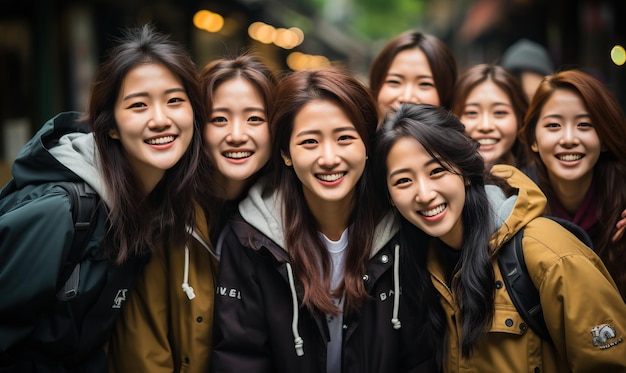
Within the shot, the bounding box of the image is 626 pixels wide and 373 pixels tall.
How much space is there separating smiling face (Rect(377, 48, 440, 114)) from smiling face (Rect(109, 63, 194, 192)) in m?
1.79

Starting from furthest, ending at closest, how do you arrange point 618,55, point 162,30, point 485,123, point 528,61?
point 162,30, point 618,55, point 528,61, point 485,123

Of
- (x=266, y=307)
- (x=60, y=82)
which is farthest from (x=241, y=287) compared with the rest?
(x=60, y=82)

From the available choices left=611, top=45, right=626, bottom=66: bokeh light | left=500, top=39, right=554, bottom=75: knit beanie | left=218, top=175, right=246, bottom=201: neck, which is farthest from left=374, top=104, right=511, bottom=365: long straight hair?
left=611, top=45, right=626, bottom=66: bokeh light

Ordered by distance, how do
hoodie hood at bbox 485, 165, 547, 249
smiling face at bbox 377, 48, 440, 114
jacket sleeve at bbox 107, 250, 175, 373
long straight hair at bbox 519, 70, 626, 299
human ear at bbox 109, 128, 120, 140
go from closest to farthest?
hoodie hood at bbox 485, 165, 547, 249 < human ear at bbox 109, 128, 120, 140 < jacket sleeve at bbox 107, 250, 175, 373 < long straight hair at bbox 519, 70, 626, 299 < smiling face at bbox 377, 48, 440, 114

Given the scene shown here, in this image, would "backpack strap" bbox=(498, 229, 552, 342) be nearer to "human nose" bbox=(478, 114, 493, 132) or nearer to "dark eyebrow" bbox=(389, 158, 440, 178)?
"dark eyebrow" bbox=(389, 158, 440, 178)

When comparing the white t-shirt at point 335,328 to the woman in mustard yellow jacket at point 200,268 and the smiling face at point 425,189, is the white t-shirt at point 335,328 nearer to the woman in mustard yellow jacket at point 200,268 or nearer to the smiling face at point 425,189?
the smiling face at point 425,189

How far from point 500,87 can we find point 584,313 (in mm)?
2081

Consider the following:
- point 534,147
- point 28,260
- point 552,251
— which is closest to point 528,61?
point 534,147

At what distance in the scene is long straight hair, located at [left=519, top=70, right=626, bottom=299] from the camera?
356cm

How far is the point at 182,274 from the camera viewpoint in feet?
11.7

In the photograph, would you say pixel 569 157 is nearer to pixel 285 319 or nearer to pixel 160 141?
pixel 285 319

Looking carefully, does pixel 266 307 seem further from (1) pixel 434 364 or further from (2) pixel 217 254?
(1) pixel 434 364

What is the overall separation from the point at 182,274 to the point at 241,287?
0.41 meters

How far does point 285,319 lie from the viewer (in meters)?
3.36
